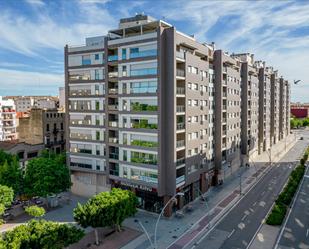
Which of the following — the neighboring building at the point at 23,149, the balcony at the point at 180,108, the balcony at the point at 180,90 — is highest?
the balcony at the point at 180,90

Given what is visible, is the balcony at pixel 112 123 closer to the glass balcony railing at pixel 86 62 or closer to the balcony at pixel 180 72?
the glass balcony railing at pixel 86 62

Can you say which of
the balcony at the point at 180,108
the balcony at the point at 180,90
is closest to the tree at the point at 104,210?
the balcony at the point at 180,108

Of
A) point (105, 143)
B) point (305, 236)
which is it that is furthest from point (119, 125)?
point (305, 236)

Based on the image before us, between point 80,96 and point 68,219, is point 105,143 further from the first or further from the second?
point 68,219

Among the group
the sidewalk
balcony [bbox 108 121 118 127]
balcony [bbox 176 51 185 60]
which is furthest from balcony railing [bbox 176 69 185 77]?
the sidewalk

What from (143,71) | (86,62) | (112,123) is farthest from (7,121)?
(143,71)

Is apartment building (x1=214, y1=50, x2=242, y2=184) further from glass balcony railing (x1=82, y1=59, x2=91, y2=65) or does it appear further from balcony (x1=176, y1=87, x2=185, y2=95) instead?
glass balcony railing (x1=82, y1=59, x2=91, y2=65)

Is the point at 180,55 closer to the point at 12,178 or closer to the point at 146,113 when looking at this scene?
the point at 146,113
